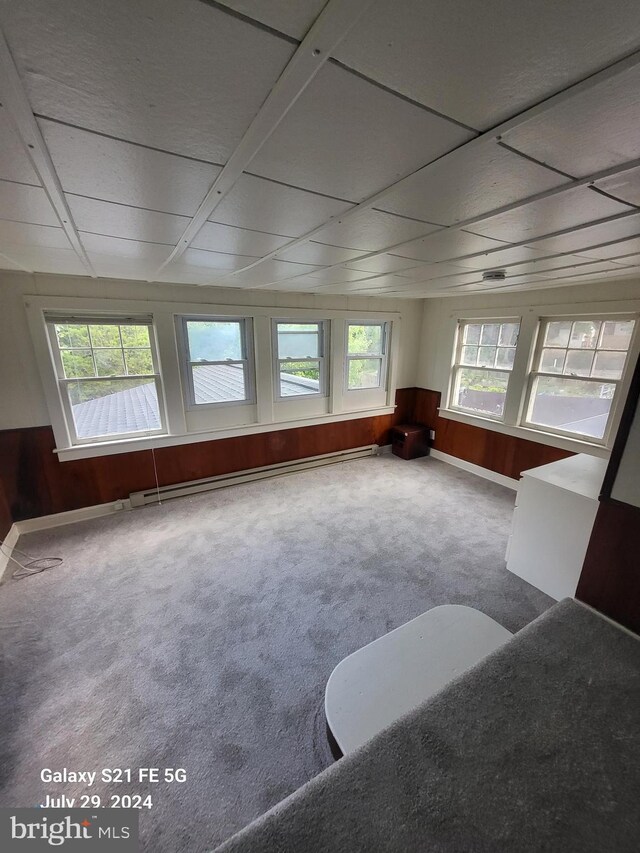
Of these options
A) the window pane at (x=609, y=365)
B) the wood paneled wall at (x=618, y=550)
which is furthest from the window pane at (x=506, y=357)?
the wood paneled wall at (x=618, y=550)

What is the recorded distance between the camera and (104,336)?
3.15 meters

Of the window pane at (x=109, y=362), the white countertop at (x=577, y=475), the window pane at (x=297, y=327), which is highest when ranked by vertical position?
the window pane at (x=297, y=327)

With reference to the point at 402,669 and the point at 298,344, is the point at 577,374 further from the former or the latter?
the point at 402,669

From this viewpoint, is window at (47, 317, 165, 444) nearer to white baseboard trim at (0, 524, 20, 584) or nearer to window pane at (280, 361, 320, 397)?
white baseboard trim at (0, 524, 20, 584)

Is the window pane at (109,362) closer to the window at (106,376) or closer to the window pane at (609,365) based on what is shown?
the window at (106,376)

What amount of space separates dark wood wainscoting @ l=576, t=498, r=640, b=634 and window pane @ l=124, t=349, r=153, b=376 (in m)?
3.67

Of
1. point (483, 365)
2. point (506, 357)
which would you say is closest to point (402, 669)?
point (506, 357)

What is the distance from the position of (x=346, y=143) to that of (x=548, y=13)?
430mm

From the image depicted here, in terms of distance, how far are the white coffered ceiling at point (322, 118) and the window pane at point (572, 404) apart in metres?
2.31

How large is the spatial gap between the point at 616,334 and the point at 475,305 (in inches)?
59.6

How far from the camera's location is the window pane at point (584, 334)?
3225 millimetres

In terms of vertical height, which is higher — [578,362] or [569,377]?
[578,362]

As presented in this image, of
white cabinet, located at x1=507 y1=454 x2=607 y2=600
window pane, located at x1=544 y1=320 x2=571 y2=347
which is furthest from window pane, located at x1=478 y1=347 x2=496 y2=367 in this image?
white cabinet, located at x1=507 y1=454 x2=607 y2=600

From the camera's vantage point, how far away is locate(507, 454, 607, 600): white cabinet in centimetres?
220
